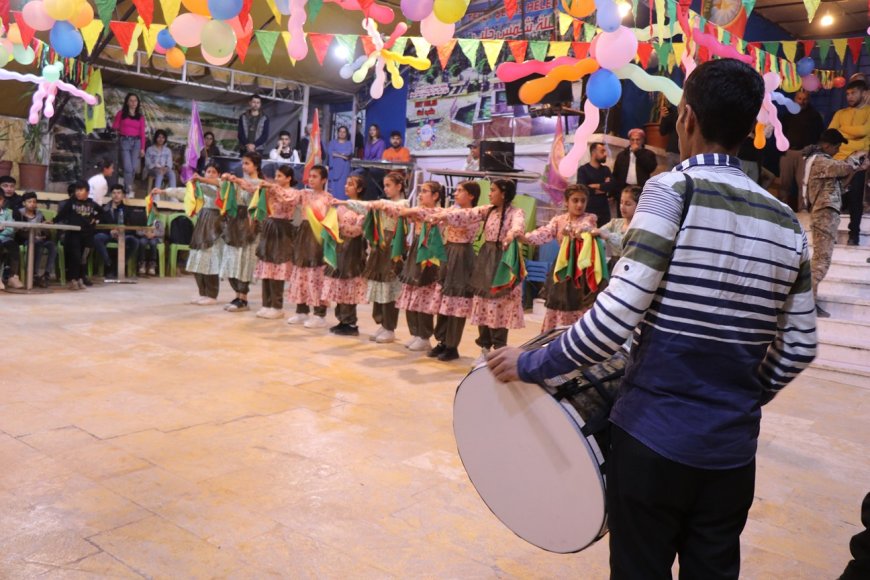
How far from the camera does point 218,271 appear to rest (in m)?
7.30

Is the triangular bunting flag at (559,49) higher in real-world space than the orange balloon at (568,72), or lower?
higher

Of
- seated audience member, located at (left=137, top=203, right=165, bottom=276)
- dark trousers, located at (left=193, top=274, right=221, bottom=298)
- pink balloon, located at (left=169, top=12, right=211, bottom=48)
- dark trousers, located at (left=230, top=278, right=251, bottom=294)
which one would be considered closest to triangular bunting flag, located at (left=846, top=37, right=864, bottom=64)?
pink balloon, located at (left=169, top=12, right=211, bottom=48)

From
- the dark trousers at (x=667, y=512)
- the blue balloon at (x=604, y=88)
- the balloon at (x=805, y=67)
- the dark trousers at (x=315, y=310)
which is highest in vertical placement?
the balloon at (x=805, y=67)

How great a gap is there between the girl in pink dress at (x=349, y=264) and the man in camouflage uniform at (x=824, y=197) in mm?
4154

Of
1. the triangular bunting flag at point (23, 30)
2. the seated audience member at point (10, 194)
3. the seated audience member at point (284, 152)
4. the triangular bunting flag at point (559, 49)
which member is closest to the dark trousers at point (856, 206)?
the triangular bunting flag at point (559, 49)

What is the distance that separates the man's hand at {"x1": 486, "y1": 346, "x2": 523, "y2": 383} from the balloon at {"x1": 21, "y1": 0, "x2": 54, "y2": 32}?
5.07m

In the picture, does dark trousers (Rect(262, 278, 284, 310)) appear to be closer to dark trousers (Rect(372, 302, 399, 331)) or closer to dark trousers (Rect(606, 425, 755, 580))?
dark trousers (Rect(372, 302, 399, 331))

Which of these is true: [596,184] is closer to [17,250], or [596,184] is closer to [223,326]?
[223,326]

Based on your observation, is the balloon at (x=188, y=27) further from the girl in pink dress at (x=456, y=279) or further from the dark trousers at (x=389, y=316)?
the dark trousers at (x=389, y=316)

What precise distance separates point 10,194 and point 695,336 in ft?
29.6

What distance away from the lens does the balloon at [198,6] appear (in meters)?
4.79

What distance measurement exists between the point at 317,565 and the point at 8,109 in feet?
37.0

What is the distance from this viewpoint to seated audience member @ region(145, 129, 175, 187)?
1173 centimetres

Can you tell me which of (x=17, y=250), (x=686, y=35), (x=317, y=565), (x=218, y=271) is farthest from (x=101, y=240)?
(x=317, y=565)
